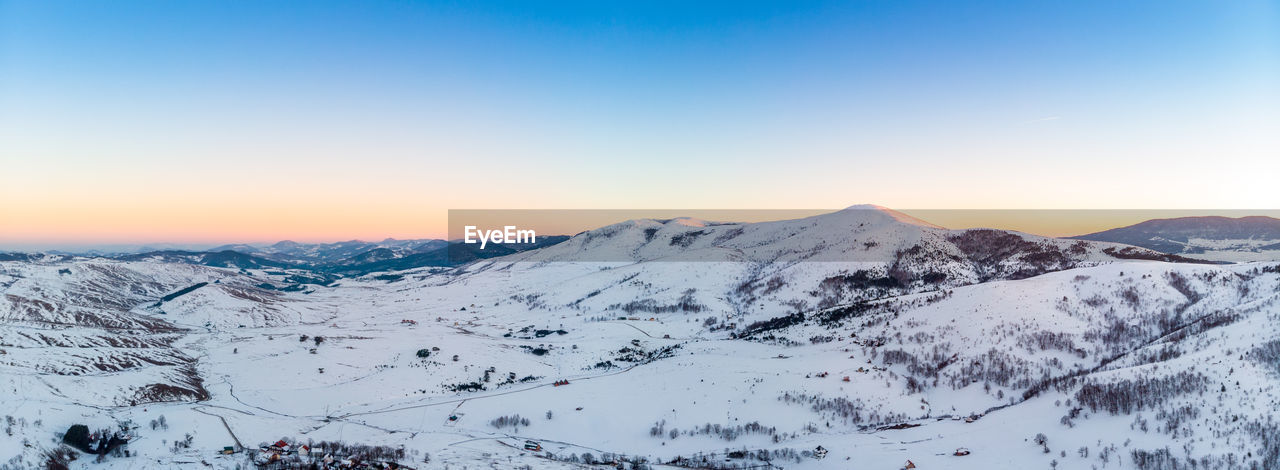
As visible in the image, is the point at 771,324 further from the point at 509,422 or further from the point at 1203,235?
the point at 1203,235

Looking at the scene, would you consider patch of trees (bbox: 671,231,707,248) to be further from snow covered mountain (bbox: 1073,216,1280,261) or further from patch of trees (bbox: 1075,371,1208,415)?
patch of trees (bbox: 1075,371,1208,415)

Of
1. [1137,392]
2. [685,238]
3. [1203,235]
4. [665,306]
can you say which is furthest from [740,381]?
[1203,235]

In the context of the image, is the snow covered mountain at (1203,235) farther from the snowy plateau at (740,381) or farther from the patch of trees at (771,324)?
the patch of trees at (771,324)

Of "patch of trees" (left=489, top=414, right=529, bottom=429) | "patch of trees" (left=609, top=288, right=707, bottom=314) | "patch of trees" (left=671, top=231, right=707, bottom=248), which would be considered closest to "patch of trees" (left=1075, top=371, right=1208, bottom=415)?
"patch of trees" (left=489, top=414, right=529, bottom=429)

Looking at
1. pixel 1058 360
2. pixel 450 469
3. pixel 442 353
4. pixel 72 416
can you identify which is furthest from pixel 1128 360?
pixel 72 416

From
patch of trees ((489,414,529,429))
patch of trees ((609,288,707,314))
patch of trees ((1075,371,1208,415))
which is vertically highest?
patch of trees ((1075,371,1208,415))
